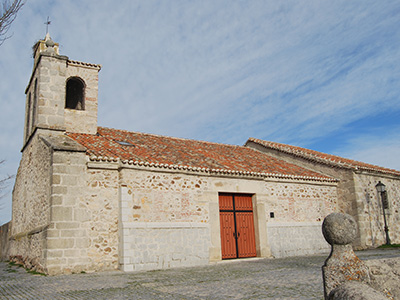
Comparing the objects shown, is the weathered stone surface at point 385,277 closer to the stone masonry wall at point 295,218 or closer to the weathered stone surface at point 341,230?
the weathered stone surface at point 341,230

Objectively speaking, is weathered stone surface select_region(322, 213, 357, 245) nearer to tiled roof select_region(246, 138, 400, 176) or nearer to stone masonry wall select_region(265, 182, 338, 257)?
stone masonry wall select_region(265, 182, 338, 257)

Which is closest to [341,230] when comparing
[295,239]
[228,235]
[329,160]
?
[228,235]

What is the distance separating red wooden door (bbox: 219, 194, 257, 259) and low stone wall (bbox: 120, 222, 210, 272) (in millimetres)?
999

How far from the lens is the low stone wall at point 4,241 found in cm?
1529

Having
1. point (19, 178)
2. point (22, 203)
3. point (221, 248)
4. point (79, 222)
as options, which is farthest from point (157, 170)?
point (19, 178)

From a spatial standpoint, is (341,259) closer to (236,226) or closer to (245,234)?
(236,226)

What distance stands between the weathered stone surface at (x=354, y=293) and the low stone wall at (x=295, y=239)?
974cm

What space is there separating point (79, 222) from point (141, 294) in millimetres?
4344

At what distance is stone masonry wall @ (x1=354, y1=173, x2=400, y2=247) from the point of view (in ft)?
48.9

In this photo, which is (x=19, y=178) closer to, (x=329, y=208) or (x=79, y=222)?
(x=79, y=222)

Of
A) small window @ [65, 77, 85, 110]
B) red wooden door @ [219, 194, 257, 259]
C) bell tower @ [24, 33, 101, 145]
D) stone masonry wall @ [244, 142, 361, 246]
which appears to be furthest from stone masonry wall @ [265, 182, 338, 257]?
small window @ [65, 77, 85, 110]

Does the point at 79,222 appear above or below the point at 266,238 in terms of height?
above

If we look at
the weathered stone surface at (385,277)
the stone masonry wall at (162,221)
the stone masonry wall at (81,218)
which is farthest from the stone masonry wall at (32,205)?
the weathered stone surface at (385,277)

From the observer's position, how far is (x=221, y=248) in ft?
39.1
